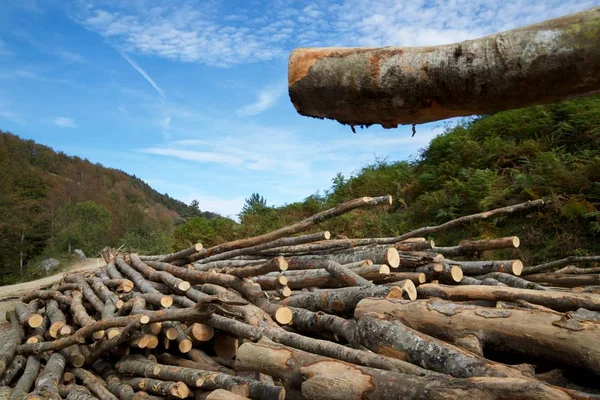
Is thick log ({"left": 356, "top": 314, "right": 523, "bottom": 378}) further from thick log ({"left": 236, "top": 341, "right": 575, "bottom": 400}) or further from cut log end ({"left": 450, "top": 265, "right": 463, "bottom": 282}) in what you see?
cut log end ({"left": 450, "top": 265, "right": 463, "bottom": 282})

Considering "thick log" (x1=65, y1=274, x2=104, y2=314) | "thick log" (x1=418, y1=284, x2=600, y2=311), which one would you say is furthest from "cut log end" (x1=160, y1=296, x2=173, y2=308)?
"thick log" (x1=418, y1=284, x2=600, y2=311)

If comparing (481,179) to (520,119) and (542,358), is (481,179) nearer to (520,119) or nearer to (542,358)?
(520,119)

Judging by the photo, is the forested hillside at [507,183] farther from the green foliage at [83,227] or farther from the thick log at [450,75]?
the green foliage at [83,227]

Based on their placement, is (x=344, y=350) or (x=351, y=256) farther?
(x=351, y=256)

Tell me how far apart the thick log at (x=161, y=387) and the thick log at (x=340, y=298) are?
4.06 feet

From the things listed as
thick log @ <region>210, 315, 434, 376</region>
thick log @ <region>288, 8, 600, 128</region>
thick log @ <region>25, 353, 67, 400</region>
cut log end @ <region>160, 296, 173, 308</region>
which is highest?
thick log @ <region>288, 8, 600, 128</region>

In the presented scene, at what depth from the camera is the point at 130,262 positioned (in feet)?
26.2

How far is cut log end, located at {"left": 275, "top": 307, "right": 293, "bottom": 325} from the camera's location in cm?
437

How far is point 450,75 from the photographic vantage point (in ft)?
4.57

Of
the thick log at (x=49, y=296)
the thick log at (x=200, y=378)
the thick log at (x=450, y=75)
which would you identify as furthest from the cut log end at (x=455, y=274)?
the thick log at (x=49, y=296)

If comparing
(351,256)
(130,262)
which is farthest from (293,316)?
(130,262)

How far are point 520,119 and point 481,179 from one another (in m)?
3.10

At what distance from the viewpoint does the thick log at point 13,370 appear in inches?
229

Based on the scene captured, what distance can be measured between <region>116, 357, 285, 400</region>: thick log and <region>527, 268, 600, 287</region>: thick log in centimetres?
444
